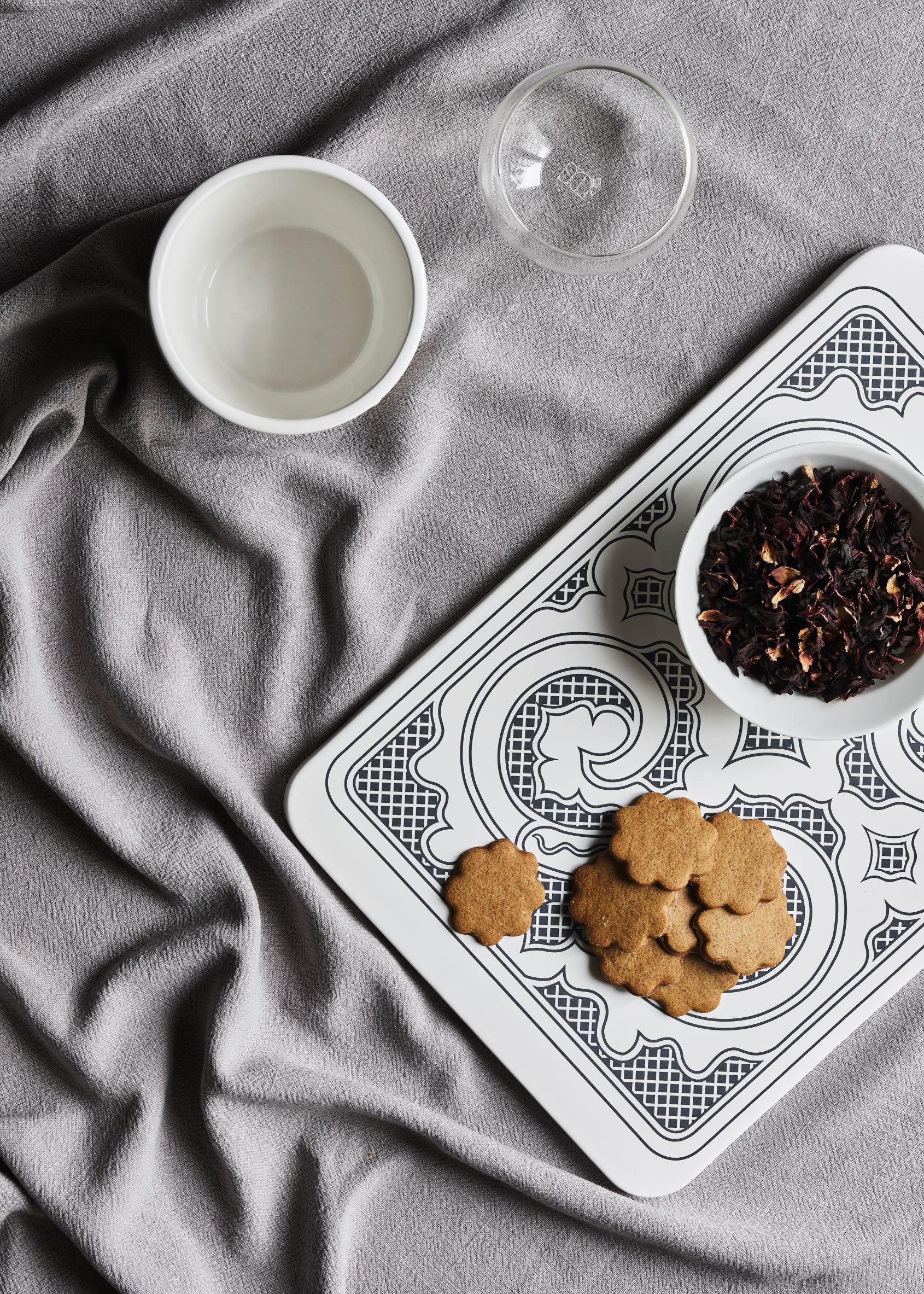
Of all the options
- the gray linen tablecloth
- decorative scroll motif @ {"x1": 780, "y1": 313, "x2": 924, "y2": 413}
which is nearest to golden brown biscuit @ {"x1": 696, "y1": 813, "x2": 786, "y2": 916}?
the gray linen tablecloth

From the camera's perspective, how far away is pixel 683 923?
0.79 meters

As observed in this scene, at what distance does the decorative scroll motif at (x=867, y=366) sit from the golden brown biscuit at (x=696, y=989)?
0.44m

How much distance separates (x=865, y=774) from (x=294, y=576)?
1.52 ft

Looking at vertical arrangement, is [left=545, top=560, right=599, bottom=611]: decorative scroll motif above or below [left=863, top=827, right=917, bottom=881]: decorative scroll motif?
above

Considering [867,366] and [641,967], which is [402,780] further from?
[867,366]

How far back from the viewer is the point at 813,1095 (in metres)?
0.83

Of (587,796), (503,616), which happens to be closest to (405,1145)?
(587,796)

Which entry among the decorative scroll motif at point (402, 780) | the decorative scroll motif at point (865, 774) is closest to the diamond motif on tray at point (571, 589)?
the decorative scroll motif at point (402, 780)

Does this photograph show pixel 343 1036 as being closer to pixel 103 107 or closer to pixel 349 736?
pixel 349 736

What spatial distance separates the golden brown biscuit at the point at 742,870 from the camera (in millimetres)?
783

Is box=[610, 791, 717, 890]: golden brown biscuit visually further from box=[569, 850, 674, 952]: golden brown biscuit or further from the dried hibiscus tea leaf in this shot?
the dried hibiscus tea leaf

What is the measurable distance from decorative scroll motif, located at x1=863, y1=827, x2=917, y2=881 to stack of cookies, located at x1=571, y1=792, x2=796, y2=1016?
0.07 metres

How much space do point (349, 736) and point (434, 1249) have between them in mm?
407

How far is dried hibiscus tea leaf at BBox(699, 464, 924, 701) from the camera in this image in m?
0.72
